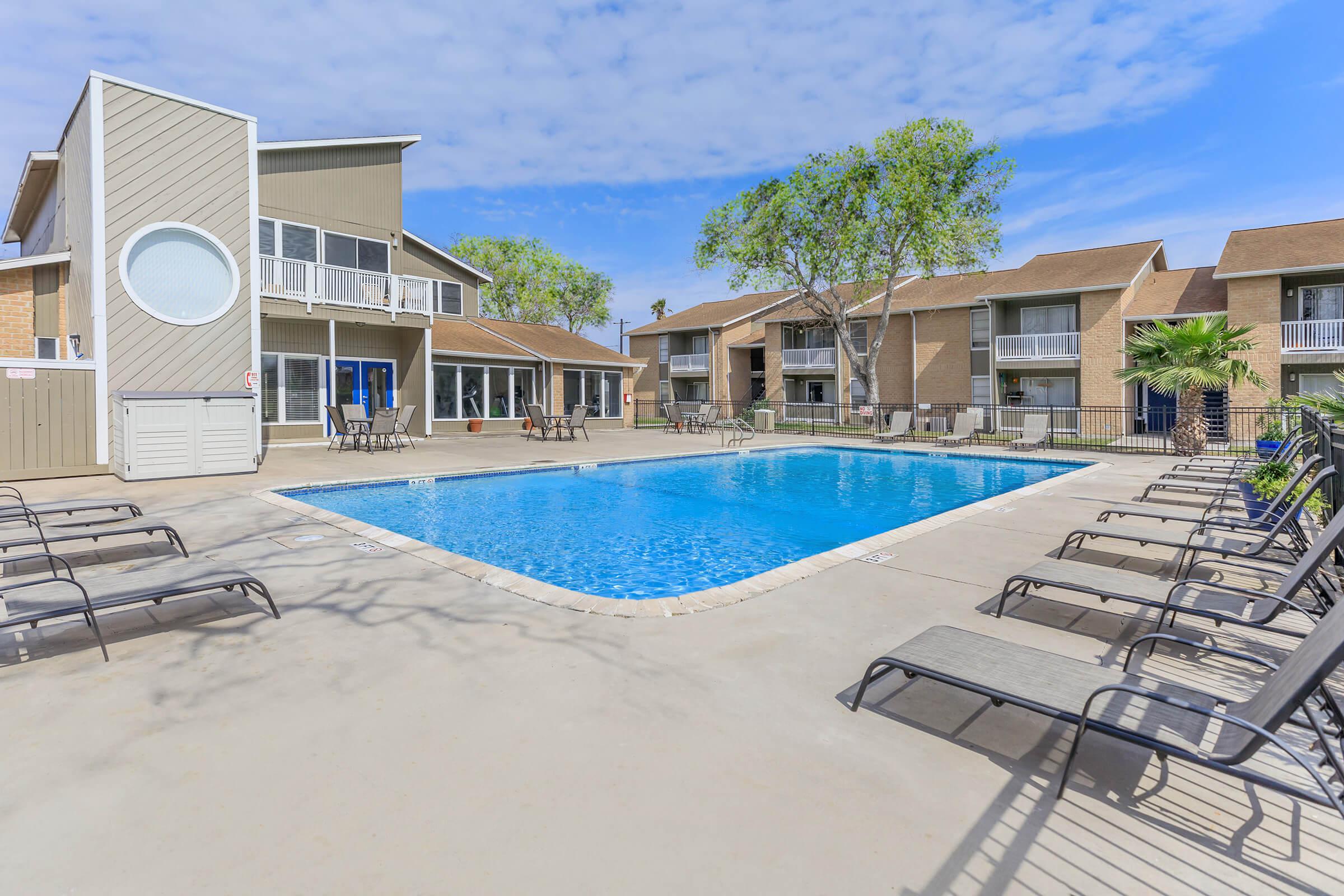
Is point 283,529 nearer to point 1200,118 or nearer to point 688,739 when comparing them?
point 688,739

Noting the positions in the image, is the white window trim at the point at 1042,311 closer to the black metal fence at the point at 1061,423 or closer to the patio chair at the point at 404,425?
the black metal fence at the point at 1061,423

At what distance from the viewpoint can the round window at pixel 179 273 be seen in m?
12.1

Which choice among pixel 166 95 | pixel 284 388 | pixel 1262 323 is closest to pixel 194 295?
pixel 166 95

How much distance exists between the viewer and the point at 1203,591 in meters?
4.82

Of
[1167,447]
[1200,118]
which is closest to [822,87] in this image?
[1200,118]

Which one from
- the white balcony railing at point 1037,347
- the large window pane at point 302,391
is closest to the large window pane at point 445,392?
the large window pane at point 302,391

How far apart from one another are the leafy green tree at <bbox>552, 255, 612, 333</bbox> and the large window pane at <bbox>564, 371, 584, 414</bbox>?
25.3m

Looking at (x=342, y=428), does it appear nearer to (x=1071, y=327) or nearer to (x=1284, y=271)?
(x=1071, y=327)

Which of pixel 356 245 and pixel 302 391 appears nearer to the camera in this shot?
pixel 302 391

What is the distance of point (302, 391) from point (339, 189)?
602cm

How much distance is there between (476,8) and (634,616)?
1433 cm

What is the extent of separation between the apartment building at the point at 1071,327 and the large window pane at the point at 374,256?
18.5 metres

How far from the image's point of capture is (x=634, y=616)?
4.47m

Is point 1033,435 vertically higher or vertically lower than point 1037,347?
lower
